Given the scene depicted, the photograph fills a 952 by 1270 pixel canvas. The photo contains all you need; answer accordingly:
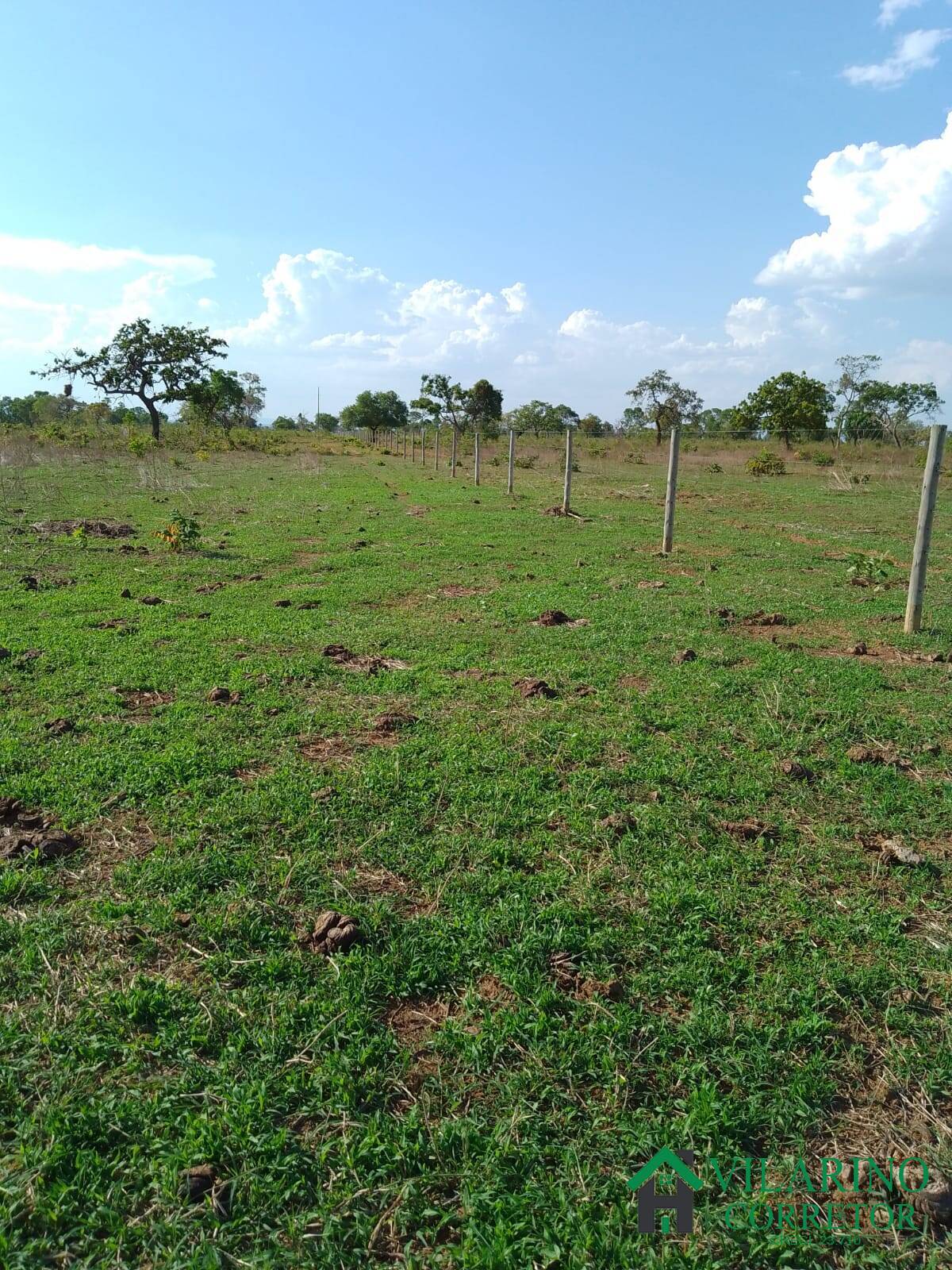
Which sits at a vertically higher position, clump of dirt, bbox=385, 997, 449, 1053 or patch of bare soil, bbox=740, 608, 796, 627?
patch of bare soil, bbox=740, 608, 796, 627

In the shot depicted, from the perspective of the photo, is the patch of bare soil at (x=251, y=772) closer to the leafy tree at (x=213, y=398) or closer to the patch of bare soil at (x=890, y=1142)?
the patch of bare soil at (x=890, y=1142)

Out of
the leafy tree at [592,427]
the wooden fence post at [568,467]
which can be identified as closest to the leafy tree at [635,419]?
the leafy tree at [592,427]

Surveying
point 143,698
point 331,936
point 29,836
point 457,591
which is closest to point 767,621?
point 457,591

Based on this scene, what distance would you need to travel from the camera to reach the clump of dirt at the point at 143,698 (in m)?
4.55

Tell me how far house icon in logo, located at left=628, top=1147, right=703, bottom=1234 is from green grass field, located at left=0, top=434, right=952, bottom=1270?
4cm

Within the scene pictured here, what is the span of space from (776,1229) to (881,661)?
16.3 feet

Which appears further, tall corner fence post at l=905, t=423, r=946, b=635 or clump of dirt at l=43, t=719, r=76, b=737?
tall corner fence post at l=905, t=423, r=946, b=635

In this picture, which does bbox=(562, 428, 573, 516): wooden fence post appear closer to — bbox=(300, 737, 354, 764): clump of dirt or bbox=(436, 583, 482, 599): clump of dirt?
bbox=(436, 583, 482, 599): clump of dirt

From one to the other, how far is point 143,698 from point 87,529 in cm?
768

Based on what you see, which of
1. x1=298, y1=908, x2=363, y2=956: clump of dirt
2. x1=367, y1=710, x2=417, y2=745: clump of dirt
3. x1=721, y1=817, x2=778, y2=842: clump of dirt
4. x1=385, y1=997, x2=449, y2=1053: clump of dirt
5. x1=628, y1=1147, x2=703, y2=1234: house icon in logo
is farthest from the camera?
x1=367, y1=710, x2=417, y2=745: clump of dirt

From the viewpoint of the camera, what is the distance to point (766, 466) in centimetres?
2670

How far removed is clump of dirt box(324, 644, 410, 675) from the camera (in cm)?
538

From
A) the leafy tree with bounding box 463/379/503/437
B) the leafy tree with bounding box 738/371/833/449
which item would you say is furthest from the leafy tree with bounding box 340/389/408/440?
the leafy tree with bounding box 738/371/833/449

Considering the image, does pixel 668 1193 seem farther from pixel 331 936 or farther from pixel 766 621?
pixel 766 621
